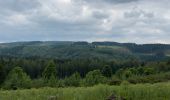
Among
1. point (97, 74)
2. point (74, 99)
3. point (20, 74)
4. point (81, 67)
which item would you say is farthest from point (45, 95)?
point (81, 67)

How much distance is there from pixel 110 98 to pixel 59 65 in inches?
6330

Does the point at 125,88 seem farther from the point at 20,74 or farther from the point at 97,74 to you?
the point at 97,74

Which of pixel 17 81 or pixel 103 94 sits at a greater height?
pixel 103 94

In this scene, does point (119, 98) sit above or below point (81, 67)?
above

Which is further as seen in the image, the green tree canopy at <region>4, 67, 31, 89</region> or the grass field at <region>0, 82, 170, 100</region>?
the green tree canopy at <region>4, 67, 31, 89</region>

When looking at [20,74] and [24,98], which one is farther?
[20,74]

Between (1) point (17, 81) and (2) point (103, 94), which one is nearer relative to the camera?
(2) point (103, 94)

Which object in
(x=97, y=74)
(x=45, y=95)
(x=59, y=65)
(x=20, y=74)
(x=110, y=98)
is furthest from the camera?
(x=59, y=65)

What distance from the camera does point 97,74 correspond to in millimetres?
95875

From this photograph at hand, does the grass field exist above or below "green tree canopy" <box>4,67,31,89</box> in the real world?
above

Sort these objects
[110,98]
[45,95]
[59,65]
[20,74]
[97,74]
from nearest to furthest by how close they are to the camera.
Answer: [110,98] < [45,95] < [20,74] < [97,74] < [59,65]

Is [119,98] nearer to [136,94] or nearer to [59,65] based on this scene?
[136,94]

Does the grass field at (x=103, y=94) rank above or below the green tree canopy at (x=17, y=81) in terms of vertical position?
above

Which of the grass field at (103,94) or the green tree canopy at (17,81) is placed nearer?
the grass field at (103,94)
